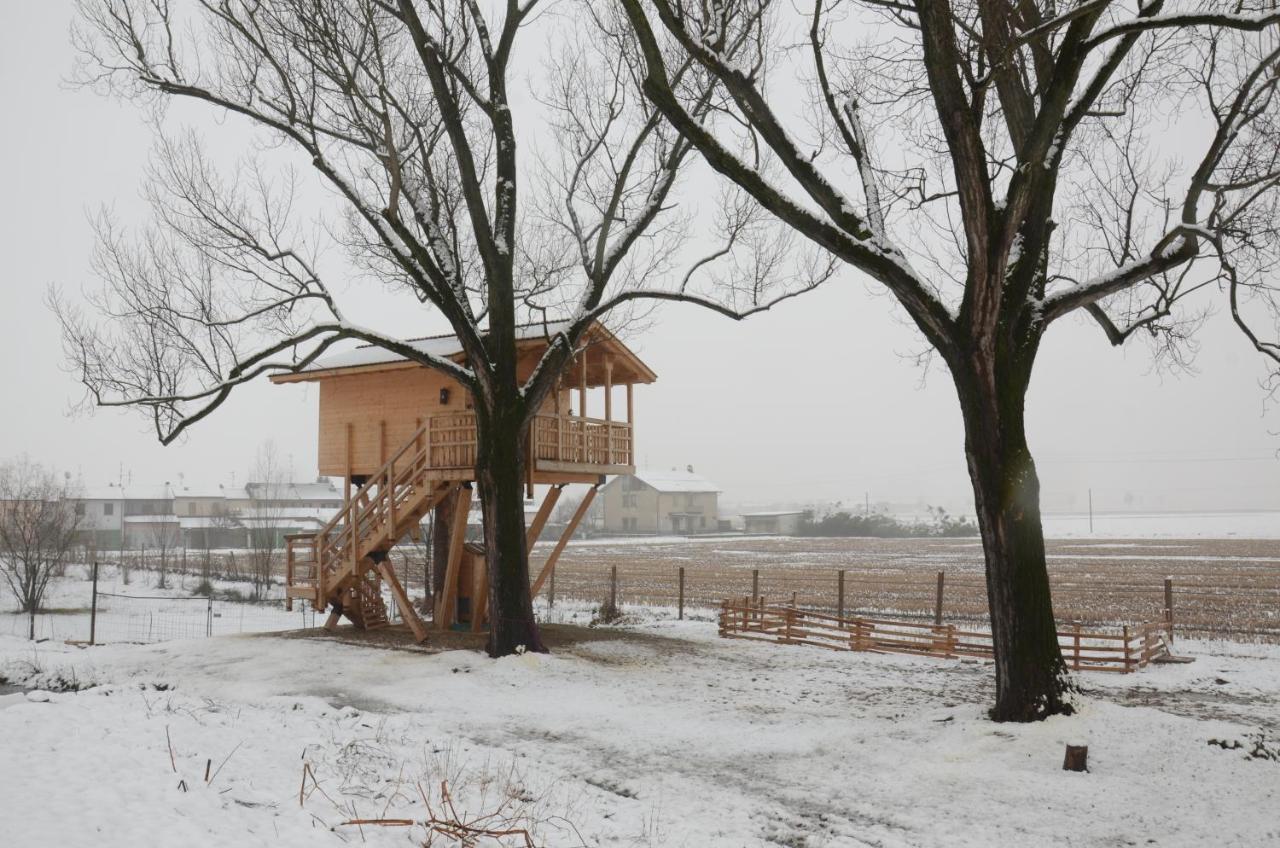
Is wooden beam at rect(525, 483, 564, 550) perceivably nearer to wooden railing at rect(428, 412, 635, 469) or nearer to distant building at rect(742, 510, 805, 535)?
wooden railing at rect(428, 412, 635, 469)

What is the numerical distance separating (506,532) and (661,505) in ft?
279

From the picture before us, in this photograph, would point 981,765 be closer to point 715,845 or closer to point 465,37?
point 715,845

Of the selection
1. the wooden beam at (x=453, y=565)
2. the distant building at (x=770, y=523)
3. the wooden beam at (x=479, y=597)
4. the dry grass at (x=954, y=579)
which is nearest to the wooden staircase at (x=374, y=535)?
the wooden beam at (x=453, y=565)

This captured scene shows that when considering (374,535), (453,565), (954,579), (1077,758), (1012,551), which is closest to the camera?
(1077,758)

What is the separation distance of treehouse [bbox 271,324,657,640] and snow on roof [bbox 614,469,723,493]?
77767 mm

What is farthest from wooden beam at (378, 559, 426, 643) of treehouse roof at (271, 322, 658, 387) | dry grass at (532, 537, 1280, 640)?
dry grass at (532, 537, 1280, 640)

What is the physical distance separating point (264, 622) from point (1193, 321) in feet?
85.4

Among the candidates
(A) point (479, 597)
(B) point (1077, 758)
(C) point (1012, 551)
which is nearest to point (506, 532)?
(A) point (479, 597)

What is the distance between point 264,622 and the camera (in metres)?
27.3

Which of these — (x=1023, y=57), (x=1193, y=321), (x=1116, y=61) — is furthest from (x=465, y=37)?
(x=1193, y=321)

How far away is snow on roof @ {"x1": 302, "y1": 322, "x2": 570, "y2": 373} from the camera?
19.7 metres

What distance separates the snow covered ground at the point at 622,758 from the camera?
6.31 meters

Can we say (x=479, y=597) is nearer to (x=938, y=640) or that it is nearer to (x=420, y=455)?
(x=420, y=455)

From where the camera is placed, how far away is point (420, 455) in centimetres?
1794
